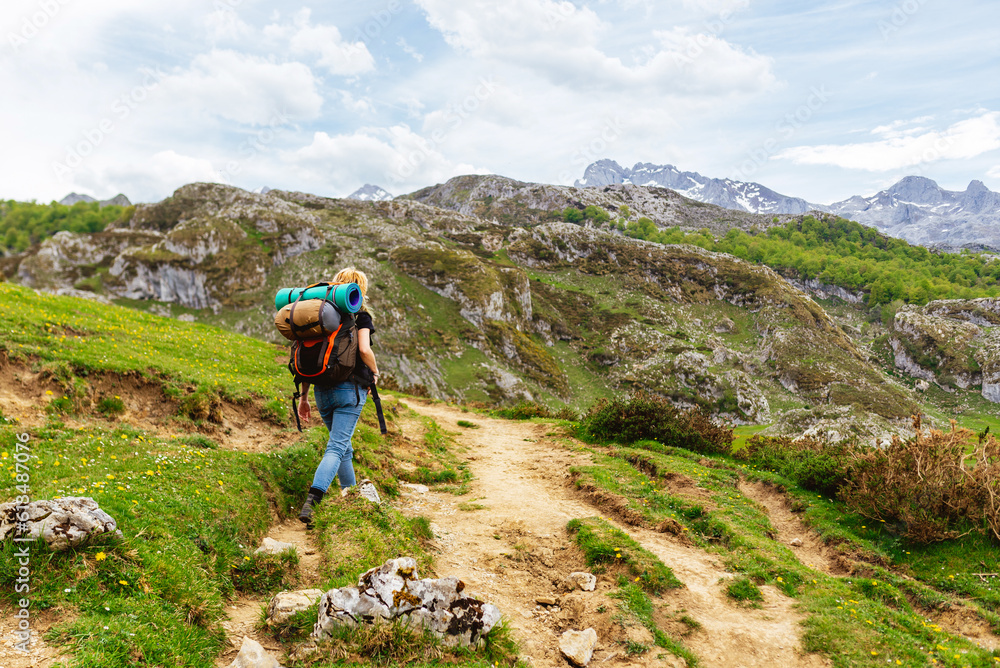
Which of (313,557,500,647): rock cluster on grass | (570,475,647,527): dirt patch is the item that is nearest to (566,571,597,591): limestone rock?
(313,557,500,647): rock cluster on grass

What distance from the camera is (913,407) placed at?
262ft

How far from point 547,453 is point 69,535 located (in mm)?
16199

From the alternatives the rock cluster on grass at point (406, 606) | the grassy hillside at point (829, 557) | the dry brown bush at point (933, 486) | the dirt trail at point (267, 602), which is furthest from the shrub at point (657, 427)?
the rock cluster on grass at point (406, 606)

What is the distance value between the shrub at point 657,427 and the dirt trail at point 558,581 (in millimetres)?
7665

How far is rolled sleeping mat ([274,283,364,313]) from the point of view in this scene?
23.8 feet

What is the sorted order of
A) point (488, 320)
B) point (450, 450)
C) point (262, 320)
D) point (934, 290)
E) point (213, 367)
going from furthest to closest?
point (934, 290), point (488, 320), point (262, 320), point (450, 450), point (213, 367)

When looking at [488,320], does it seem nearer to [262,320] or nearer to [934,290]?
[262,320]

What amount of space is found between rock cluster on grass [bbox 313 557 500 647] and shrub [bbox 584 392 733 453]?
16.6m

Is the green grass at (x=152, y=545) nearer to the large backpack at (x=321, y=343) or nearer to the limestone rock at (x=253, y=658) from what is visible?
the limestone rock at (x=253, y=658)

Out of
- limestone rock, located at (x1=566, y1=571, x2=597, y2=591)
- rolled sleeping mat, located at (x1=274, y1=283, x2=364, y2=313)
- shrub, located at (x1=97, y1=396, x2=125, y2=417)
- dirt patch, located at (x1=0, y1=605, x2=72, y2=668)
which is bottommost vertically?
limestone rock, located at (x1=566, y1=571, x2=597, y2=591)

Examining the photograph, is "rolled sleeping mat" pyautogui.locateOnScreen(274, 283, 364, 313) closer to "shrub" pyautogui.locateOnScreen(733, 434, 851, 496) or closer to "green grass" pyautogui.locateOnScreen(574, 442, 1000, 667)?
"green grass" pyautogui.locateOnScreen(574, 442, 1000, 667)

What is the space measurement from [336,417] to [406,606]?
3.79 m

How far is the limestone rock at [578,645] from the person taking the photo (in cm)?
600

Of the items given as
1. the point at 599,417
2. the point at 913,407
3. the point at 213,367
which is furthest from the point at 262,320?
the point at 913,407
